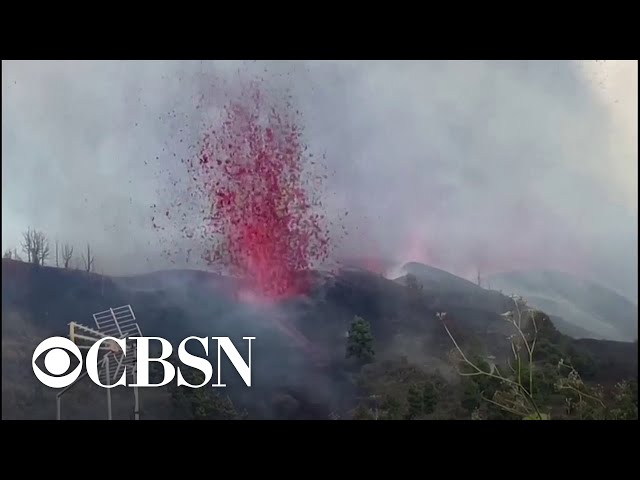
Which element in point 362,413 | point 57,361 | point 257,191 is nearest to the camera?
point 57,361

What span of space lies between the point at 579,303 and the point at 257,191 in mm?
2483

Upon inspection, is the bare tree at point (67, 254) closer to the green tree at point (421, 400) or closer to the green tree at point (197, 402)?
the green tree at point (197, 402)

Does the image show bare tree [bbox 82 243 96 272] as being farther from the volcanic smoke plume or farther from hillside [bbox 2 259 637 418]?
Answer: the volcanic smoke plume

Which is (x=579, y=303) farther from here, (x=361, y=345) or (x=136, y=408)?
(x=136, y=408)

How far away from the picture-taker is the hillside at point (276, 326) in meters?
4.74

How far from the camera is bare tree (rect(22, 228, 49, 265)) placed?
4.79m

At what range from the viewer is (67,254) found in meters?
4.85

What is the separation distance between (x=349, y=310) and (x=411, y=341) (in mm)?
498

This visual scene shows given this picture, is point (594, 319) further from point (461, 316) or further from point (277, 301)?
point (277, 301)

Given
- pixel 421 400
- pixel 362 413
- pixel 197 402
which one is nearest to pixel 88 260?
pixel 197 402

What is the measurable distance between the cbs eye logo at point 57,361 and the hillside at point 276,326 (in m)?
0.06

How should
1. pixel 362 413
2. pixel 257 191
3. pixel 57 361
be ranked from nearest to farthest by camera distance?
pixel 57 361, pixel 362 413, pixel 257 191

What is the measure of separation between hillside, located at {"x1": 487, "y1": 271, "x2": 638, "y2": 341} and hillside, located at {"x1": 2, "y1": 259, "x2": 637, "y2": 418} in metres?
0.13
